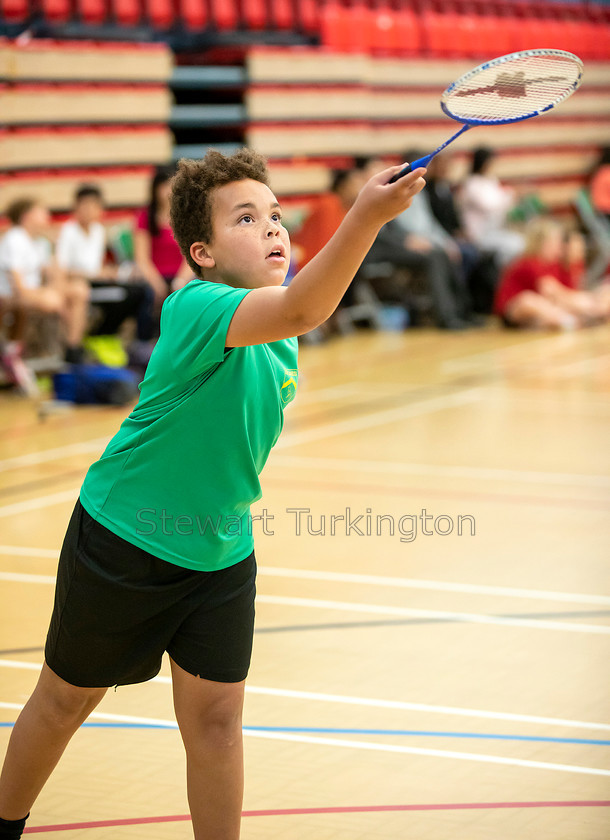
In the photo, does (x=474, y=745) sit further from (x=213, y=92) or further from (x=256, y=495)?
(x=213, y=92)

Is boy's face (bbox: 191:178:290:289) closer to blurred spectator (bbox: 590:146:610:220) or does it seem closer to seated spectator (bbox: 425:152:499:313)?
seated spectator (bbox: 425:152:499:313)

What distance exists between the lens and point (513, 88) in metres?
2.23

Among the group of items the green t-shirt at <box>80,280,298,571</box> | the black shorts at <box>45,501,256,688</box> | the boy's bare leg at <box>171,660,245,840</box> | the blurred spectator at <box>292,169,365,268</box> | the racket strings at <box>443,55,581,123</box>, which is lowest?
the boy's bare leg at <box>171,660,245,840</box>

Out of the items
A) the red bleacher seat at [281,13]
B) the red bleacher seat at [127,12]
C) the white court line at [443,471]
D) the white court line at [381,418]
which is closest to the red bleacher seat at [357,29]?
the red bleacher seat at [281,13]

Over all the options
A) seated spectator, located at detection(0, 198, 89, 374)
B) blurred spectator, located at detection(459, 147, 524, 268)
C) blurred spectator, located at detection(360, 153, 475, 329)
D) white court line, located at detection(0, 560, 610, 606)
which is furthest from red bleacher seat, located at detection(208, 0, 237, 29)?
white court line, located at detection(0, 560, 610, 606)

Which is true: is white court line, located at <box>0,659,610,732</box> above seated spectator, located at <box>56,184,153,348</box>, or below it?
below

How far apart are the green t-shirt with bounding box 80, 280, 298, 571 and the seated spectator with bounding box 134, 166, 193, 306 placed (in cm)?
692

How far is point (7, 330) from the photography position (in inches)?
340

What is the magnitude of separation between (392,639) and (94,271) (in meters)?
5.93

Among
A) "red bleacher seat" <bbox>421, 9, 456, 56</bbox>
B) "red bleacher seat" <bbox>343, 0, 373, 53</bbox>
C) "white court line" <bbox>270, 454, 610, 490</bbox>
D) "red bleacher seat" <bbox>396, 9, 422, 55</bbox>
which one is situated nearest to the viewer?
"white court line" <bbox>270, 454, 610, 490</bbox>

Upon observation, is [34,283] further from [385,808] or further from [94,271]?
[385,808]

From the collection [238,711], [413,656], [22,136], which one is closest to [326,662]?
[413,656]

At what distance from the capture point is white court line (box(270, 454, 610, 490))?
5922mm

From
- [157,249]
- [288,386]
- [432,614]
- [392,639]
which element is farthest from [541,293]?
[288,386]
